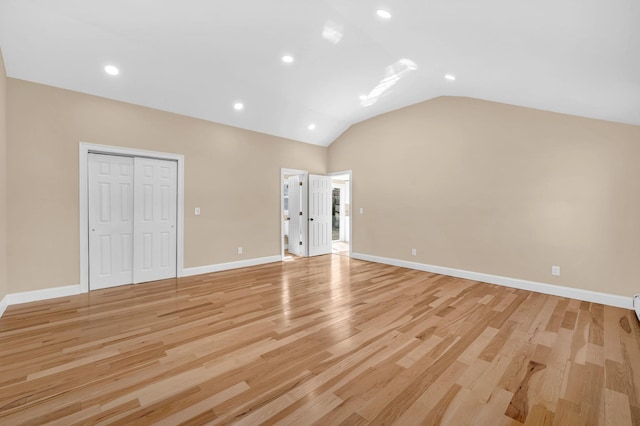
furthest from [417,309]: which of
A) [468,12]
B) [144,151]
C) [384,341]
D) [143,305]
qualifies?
[144,151]

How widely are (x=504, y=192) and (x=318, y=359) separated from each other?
4055 mm

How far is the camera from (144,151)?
174 inches

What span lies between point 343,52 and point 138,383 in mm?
4159

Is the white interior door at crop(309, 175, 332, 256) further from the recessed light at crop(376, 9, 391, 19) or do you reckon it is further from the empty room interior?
the recessed light at crop(376, 9, 391, 19)

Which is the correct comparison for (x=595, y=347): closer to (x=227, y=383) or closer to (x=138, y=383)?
(x=227, y=383)

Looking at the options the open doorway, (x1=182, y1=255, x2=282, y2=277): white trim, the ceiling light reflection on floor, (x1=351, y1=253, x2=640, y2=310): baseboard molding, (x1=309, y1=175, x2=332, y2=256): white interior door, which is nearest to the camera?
(x1=351, y1=253, x2=640, y2=310): baseboard molding

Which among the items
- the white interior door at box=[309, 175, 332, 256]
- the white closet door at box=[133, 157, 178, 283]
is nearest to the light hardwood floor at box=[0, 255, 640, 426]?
the white closet door at box=[133, 157, 178, 283]

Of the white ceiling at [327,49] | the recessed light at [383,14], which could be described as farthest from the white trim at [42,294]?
the recessed light at [383,14]

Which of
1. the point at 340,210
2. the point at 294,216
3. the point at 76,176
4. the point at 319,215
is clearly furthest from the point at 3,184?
the point at 340,210

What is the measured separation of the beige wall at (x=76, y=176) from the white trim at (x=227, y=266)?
84 millimetres

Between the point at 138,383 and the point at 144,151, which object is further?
the point at 144,151

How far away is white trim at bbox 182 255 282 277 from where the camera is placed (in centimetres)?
493

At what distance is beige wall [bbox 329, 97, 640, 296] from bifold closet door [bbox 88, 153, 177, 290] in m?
4.04

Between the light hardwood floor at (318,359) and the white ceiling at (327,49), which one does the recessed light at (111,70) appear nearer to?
the white ceiling at (327,49)
